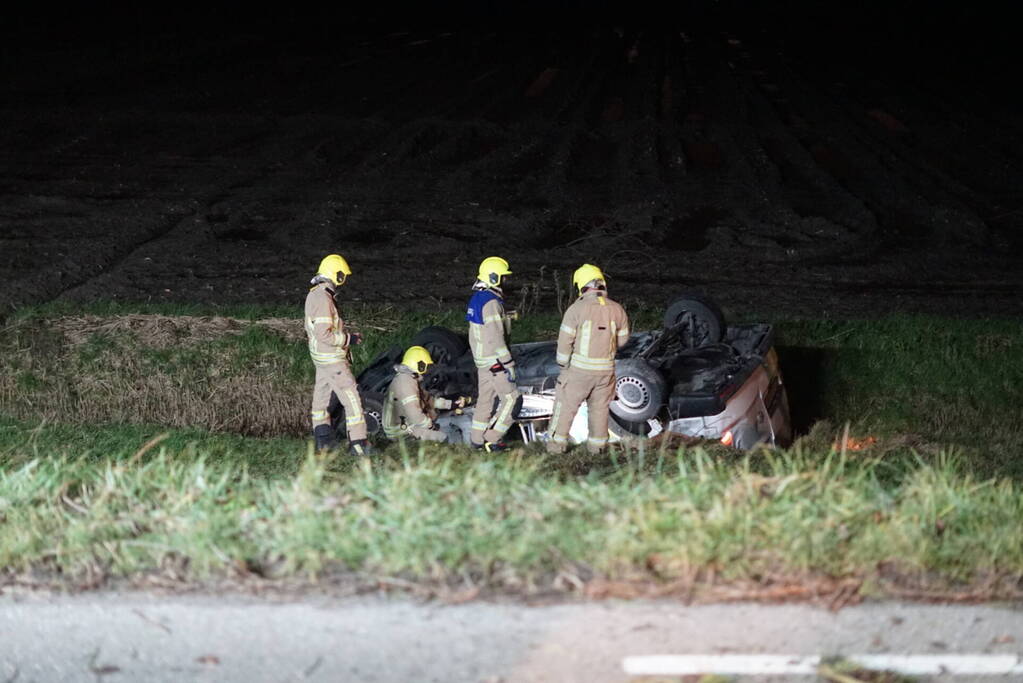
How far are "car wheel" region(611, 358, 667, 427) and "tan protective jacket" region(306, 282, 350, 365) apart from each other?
7.53 ft

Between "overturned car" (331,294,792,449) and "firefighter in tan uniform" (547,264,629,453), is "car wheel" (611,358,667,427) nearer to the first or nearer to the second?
"overturned car" (331,294,792,449)

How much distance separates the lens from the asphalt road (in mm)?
4543

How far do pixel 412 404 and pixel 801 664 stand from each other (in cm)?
638

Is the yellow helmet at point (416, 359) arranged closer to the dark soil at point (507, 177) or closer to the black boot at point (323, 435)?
the black boot at point (323, 435)

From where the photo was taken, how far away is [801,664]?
177 inches

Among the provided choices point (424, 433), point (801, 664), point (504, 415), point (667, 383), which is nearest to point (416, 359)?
point (424, 433)

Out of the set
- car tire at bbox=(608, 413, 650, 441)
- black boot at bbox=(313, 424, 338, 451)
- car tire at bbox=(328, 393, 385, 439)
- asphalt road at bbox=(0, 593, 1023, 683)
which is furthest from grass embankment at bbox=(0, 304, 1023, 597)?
car tire at bbox=(328, 393, 385, 439)

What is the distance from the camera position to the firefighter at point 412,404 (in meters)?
10.6

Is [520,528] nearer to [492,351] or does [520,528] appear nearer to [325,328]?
[492,351]

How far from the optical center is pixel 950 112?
34.1m

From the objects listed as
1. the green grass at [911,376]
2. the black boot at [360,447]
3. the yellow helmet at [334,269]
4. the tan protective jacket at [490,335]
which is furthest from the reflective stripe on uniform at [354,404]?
the green grass at [911,376]

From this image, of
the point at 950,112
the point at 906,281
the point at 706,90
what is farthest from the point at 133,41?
the point at 906,281

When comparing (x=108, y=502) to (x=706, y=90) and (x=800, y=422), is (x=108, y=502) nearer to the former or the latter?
(x=800, y=422)

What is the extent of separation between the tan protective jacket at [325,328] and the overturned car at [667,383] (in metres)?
0.98
